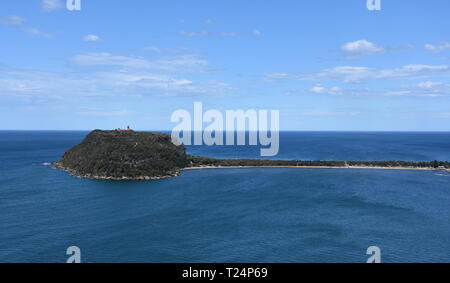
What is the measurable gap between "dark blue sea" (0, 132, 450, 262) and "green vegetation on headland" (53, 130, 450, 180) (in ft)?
22.3

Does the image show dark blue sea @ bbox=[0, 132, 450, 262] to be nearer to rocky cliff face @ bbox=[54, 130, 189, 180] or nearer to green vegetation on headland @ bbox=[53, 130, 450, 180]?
rocky cliff face @ bbox=[54, 130, 189, 180]

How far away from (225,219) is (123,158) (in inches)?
1910

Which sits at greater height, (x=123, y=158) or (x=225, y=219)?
(x=123, y=158)

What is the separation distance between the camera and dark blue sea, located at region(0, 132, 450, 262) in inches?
1569

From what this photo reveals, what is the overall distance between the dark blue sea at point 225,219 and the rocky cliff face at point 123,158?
626 centimetres

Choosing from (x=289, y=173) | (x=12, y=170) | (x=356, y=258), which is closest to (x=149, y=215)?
(x=356, y=258)

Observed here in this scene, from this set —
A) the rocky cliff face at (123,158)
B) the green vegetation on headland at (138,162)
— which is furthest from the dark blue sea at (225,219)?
the green vegetation on headland at (138,162)

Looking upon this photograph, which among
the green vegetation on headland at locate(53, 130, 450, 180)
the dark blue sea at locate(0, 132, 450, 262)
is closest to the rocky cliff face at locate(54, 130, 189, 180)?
the green vegetation on headland at locate(53, 130, 450, 180)

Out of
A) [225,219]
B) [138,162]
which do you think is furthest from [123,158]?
[225,219]

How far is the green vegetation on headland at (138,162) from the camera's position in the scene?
89000mm

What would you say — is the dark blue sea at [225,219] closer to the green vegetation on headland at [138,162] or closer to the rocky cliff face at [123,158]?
the rocky cliff face at [123,158]

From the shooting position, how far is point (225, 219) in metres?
52.8

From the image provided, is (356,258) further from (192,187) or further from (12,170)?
(12,170)

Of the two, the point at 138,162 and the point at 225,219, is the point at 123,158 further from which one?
the point at 225,219
